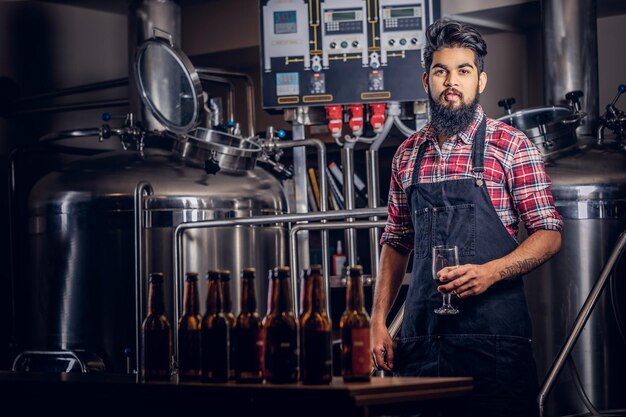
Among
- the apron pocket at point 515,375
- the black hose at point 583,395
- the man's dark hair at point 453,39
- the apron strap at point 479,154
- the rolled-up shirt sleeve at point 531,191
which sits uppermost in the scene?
the man's dark hair at point 453,39

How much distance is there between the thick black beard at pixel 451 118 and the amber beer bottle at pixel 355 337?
2.61 ft

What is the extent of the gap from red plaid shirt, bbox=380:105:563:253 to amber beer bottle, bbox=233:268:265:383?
2.80ft

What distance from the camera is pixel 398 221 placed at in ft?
9.89

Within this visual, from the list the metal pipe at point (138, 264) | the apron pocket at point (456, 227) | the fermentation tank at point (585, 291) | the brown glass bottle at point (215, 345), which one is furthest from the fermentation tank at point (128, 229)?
the brown glass bottle at point (215, 345)

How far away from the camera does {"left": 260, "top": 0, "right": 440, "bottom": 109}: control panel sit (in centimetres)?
567

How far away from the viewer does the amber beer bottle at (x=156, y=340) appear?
2.30 metres

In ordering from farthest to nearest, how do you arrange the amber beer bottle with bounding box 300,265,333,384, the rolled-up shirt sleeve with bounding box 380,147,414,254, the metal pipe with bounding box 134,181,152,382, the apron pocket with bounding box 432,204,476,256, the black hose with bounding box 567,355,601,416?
1. the metal pipe with bounding box 134,181,152,382
2. the black hose with bounding box 567,355,601,416
3. the rolled-up shirt sleeve with bounding box 380,147,414,254
4. the apron pocket with bounding box 432,204,476,256
5. the amber beer bottle with bounding box 300,265,333,384

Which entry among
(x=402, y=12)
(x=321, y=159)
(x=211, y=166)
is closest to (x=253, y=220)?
(x=211, y=166)

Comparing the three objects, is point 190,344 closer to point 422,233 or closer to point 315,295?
point 315,295

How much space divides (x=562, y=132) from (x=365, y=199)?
186 centimetres

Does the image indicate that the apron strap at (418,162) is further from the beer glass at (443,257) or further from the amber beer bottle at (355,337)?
the amber beer bottle at (355,337)

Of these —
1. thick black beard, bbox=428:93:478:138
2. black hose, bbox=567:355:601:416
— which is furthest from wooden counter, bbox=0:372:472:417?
black hose, bbox=567:355:601:416

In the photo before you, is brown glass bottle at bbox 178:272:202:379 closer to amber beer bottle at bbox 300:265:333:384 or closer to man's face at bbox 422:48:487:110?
amber beer bottle at bbox 300:265:333:384

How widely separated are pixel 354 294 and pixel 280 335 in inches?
7.2
